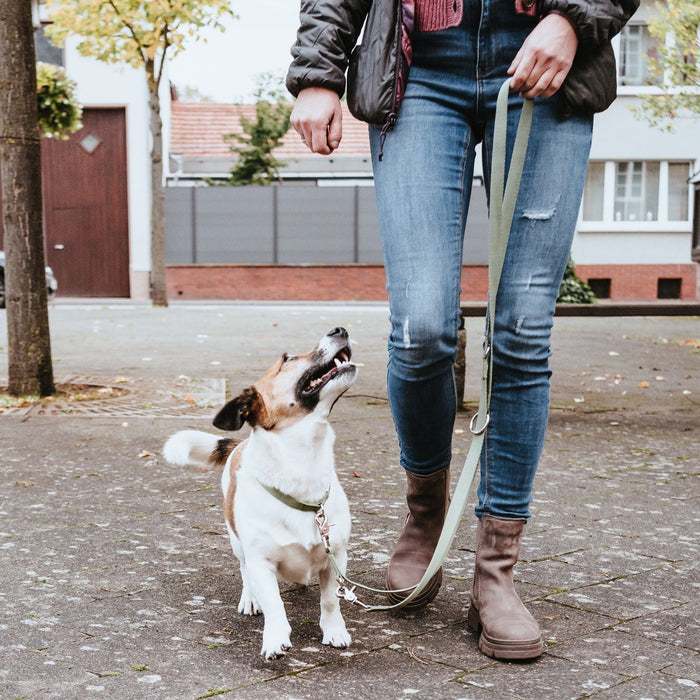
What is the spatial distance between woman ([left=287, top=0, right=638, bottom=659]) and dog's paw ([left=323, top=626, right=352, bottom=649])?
0.34m

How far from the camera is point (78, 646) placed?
2396mm

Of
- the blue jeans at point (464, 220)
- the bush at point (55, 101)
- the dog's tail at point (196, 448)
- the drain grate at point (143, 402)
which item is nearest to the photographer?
the blue jeans at point (464, 220)

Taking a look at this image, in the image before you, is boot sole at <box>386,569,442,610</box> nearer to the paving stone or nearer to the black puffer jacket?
the paving stone

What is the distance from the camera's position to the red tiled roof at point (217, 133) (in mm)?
27984

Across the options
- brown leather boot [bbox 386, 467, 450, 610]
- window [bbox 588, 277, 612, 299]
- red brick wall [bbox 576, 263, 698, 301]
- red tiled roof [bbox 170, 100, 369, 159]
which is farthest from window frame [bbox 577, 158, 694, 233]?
brown leather boot [bbox 386, 467, 450, 610]

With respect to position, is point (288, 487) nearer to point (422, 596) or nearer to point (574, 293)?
point (422, 596)

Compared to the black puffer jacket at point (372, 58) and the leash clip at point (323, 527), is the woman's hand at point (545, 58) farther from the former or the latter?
the leash clip at point (323, 527)

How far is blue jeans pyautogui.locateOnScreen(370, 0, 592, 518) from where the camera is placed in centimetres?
243

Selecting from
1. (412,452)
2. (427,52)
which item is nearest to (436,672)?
(412,452)

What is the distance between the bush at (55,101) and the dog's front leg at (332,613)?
11.0 meters

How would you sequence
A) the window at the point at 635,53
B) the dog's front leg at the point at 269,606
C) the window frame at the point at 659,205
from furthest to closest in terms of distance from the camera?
1. the window frame at the point at 659,205
2. the window at the point at 635,53
3. the dog's front leg at the point at 269,606

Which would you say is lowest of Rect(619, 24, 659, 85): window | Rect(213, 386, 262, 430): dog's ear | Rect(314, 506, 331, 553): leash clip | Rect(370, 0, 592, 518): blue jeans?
Rect(314, 506, 331, 553): leash clip

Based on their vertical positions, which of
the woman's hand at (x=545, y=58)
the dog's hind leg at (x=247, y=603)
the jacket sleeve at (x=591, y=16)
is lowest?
the dog's hind leg at (x=247, y=603)

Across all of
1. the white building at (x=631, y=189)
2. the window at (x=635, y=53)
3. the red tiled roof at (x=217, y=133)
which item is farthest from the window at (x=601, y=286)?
the red tiled roof at (x=217, y=133)
